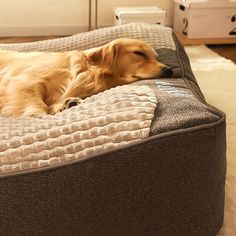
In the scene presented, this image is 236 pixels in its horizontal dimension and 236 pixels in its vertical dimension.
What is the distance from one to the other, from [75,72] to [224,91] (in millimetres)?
1144

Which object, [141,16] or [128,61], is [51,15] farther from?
[128,61]

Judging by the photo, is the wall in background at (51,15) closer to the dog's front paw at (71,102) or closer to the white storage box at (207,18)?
the white storage box at (207,18)

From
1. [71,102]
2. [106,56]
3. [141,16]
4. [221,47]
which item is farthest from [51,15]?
[71,102]

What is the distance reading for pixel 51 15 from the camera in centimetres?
346

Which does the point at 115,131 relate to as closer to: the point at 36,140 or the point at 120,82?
the point at 36,140

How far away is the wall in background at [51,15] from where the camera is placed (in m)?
3.40

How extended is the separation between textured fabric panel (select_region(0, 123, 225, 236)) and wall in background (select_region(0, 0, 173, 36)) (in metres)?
2.79

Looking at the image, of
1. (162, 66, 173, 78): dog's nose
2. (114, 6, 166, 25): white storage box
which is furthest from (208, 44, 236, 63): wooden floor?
(162, 66, 173, 78): dog's nose

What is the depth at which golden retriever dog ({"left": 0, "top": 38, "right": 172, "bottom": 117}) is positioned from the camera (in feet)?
4.28

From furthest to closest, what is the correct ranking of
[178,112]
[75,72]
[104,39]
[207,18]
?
[207,18] → [104,39] → [75,72] → [178,112]

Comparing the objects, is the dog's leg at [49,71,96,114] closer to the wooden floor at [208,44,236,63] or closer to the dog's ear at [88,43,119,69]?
the dog's ear at [88,43,119,69]

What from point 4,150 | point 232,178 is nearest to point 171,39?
point 232,178

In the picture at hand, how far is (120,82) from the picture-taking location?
1366 mm

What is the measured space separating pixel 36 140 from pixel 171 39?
104cm
